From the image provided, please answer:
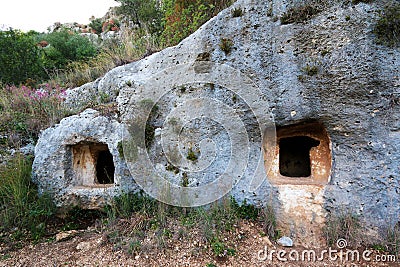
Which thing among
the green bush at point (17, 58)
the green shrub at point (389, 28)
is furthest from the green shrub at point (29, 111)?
the green shrub at point (389, 28)

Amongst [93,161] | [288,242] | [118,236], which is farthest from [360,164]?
[93,161]

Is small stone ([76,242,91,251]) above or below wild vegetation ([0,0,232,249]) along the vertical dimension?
below

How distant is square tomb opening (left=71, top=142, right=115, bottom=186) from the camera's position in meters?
4.26

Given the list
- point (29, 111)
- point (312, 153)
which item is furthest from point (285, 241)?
point (29, 111)

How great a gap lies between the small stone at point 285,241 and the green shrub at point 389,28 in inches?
111

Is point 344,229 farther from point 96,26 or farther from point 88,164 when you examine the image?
point 96,26

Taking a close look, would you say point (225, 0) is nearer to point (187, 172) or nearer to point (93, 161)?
point (187, 172)

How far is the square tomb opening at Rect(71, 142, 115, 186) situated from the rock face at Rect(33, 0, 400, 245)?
0.02m

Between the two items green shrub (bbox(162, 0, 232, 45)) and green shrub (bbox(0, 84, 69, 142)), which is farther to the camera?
green shrub (bbox(162, 0, 232, 45))

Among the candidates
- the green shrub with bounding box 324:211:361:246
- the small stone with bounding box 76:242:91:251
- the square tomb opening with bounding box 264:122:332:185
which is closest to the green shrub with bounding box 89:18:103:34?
the small stone with bounding box 76:242:91:251

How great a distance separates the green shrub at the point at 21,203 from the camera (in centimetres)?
347

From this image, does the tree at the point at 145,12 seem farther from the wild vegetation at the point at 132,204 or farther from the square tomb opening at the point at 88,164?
the square tomb opening at the point at 88,164

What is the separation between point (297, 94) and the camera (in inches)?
129

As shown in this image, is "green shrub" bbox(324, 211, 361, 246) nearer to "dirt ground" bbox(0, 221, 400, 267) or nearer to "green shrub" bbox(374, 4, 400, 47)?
"dirt ground" bbox(0, 221, 400, 267)
